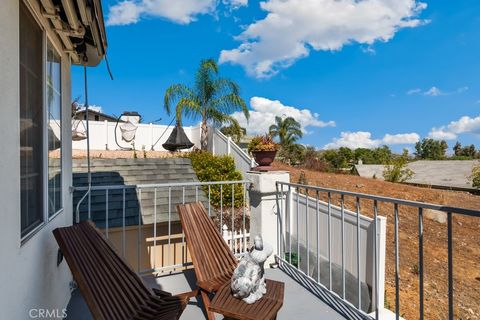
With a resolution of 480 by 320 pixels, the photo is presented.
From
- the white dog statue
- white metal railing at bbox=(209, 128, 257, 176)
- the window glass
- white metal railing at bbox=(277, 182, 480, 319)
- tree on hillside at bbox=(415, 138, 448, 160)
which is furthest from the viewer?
tree on hillside at bbox=(415, 138, 448, 160)

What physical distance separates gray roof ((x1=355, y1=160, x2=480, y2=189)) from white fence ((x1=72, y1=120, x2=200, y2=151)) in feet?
44.3

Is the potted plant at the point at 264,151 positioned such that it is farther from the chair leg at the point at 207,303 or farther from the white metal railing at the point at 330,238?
the chair leg at the point at 207,303

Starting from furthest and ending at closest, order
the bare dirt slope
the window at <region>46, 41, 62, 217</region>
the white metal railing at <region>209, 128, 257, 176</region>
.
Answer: the white metal railing at <region>209, 128, 257, 176</region>
the bare dirt slope
the window at <region>46, 41, 62, 217</region>

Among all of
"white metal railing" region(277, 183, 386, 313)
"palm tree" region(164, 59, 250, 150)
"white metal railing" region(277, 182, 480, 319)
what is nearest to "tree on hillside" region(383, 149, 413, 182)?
"palm tree" region(164, 59, 250, 150)

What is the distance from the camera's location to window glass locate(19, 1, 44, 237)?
141cm

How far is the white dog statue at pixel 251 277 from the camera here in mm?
1806

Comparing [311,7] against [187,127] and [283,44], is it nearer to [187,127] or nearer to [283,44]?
[283,44]

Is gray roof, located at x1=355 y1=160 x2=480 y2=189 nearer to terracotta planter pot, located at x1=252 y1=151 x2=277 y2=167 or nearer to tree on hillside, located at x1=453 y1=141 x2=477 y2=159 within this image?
terracotta planter pot, located at x1=252 y1=151 x2=277 y2=167

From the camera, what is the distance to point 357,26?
32.7ft

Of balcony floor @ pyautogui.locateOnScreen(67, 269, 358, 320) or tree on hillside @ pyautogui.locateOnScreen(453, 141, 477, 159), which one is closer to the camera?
balcony floor @ pyautogui.locateOnScreen(67, 269, 358, 320)

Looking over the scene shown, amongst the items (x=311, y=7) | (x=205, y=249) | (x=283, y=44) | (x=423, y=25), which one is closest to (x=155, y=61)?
(x=283, y=44)

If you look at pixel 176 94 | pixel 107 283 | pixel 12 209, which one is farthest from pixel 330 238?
pixel 176 94

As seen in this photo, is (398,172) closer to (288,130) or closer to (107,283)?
(288,130)

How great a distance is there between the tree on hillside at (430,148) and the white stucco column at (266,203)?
42466 mm
